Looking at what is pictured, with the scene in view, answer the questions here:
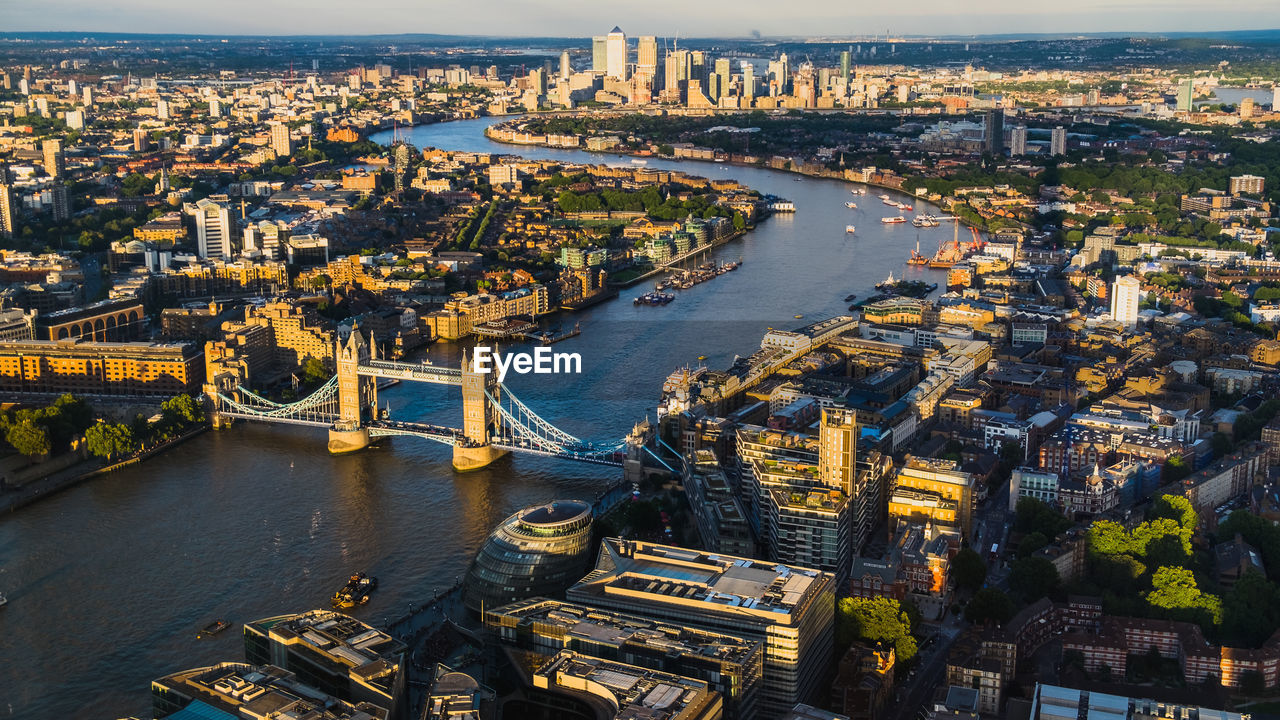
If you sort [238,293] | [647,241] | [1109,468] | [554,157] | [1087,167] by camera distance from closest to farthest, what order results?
[1109,468], [238,293], [647,241], [1087,167], [554,157]

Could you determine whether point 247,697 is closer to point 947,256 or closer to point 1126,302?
point 1126,302

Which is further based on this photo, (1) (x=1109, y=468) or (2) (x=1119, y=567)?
(1) (x=1109, y=468)

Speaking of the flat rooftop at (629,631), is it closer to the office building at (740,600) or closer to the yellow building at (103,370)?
the office building at (740,600)

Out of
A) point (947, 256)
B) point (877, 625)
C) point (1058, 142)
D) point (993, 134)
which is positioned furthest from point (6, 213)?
point (1058, 142)

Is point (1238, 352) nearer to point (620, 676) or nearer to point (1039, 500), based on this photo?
point (1039, 500)

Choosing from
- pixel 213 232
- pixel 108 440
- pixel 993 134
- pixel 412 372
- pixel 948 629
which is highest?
pixel 993 134

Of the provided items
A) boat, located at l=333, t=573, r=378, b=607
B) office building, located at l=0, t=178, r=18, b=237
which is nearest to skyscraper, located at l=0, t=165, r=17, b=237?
office building, located at l=0, t=178, r=18, b=237

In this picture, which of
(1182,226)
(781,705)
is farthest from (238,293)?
(1182,226)
